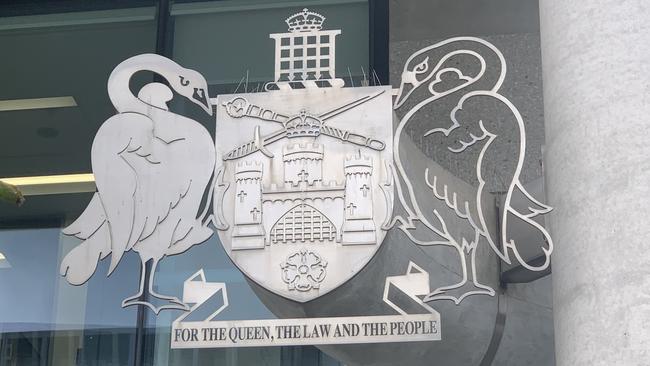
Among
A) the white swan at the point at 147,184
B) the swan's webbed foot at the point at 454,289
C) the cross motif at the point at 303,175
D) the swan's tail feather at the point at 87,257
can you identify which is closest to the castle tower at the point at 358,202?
the cross motif at the point at 303,175

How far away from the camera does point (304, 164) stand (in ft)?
23.6

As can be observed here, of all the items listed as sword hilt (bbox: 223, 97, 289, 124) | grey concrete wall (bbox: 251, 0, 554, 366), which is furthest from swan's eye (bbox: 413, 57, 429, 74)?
sword hilt (bbox: 223, 97, 289, 124)

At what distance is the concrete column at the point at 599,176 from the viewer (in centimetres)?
609

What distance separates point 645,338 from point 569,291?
52 centimetres

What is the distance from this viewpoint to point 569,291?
250 inches

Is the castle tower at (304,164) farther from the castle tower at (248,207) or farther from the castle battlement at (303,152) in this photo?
the castle tower at (248,207)

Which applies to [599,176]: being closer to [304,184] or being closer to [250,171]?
[304,184]

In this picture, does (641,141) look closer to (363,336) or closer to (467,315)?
(363,336)

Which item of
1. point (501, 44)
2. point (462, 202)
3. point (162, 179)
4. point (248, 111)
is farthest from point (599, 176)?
point (501, 44)

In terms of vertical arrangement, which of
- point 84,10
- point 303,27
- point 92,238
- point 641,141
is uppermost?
point 84,10

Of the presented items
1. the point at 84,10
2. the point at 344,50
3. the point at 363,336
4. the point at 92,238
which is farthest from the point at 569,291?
the point at 84,10

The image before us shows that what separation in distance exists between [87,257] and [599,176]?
2959 mm

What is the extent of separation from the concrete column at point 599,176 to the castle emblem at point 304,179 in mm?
1002

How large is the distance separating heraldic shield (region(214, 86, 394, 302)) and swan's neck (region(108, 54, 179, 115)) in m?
0.47
